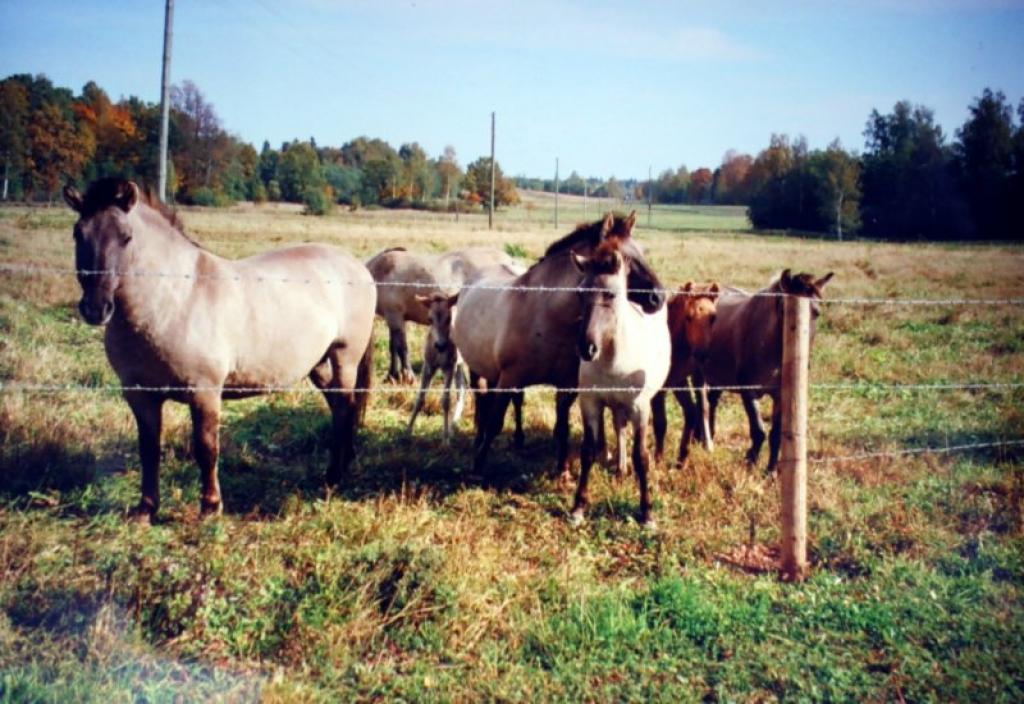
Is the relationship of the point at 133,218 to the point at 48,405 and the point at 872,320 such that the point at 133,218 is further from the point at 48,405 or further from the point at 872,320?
the point at 872,320

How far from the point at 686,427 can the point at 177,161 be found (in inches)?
1935

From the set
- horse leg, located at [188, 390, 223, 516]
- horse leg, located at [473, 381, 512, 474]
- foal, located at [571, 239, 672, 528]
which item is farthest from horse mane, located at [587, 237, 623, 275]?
horse leg, located at [188, 390, 223, 516]

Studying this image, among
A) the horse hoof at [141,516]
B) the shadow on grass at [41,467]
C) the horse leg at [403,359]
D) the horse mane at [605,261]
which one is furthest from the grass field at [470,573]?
the horse leg at [403,359]

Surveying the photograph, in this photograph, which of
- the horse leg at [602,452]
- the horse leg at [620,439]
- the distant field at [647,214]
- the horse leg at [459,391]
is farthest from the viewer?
the distant field at [647,214]

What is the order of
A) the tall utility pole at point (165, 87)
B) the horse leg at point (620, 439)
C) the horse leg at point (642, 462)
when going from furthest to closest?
the tall utility pole at point (165, 87), the horse leg at point (620, 439), the horse leg at point (642, 462)

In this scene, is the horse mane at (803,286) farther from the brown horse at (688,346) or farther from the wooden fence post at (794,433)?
the wooden fence post at (794,433)

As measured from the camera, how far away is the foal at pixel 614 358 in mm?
5211

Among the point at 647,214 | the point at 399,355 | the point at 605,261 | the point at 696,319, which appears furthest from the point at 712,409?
the point at 647,214

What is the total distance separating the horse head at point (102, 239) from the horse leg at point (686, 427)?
4.78 metres

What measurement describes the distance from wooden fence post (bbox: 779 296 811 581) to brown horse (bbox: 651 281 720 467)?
2619mm

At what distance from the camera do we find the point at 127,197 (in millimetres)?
4605

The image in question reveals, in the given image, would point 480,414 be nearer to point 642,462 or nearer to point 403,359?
point 642,462

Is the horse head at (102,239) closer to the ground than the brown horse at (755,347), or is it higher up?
higher up

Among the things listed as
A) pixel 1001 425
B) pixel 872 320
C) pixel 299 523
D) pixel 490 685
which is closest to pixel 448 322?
pixel 299 523
